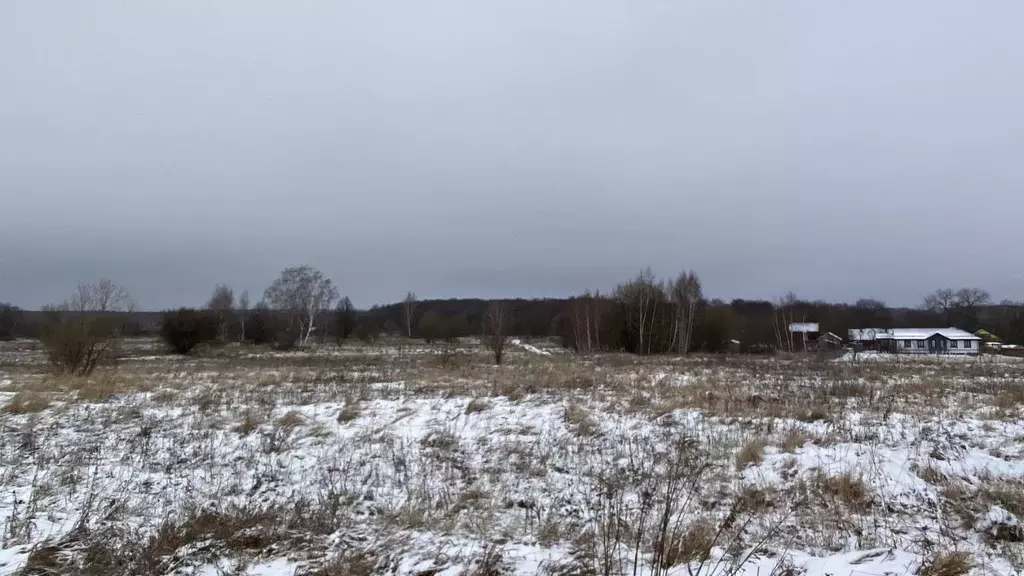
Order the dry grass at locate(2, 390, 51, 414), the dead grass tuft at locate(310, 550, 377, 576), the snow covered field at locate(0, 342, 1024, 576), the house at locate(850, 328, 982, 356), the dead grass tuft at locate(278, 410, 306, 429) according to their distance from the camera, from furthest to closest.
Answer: the house at locate(850, 328, 982, 356) < the dry grass at locate(2, 390, 51, 414) < the dead grass tuft at locate(278, 410, 306, 429) < the snow covered field at locate(0, 342, 1024, 576) < the dead grass tuft at locate(310, 550, 377, 576)

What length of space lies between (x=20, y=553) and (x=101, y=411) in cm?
695

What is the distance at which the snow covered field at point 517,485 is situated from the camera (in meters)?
4.14

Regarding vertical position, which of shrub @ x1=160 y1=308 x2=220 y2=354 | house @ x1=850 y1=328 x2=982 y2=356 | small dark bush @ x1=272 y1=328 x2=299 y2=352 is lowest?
house @ x1=850 y1=328 x2=982 y2=356

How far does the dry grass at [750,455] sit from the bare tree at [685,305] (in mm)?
39295

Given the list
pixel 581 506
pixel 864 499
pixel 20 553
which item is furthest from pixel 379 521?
pixel 864 499

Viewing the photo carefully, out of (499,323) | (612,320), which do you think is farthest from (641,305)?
(499,323)

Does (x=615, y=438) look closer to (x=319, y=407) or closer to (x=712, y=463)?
(x=712, y=463)

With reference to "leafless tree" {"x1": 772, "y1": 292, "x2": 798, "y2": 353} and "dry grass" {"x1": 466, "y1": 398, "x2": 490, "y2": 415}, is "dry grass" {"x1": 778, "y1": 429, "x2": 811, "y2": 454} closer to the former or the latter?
"dry grass" {"x1": 466, "y1": 398, "x2": 490, "y2": 415}

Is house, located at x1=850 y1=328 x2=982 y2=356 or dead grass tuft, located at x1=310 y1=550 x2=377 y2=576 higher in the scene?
dead grass tuft, located at x1=310 y1=550 x2=377 y2=576

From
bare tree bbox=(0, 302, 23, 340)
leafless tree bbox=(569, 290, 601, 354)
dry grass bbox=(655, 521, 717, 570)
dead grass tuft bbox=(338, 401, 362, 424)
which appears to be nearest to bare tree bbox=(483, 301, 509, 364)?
dead grass tuft bbox=(338, 401, 362, 424)

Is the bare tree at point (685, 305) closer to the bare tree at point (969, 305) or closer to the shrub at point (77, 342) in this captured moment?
the shrub at point (77, 342)

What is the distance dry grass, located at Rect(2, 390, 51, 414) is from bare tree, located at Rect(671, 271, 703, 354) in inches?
1635

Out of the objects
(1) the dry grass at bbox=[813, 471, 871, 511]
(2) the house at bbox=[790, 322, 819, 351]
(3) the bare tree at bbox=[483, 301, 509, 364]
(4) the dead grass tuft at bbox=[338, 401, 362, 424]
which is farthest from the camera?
(2) the house at bbox=[790, 322, 819, 351]

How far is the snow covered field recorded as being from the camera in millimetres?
4141
